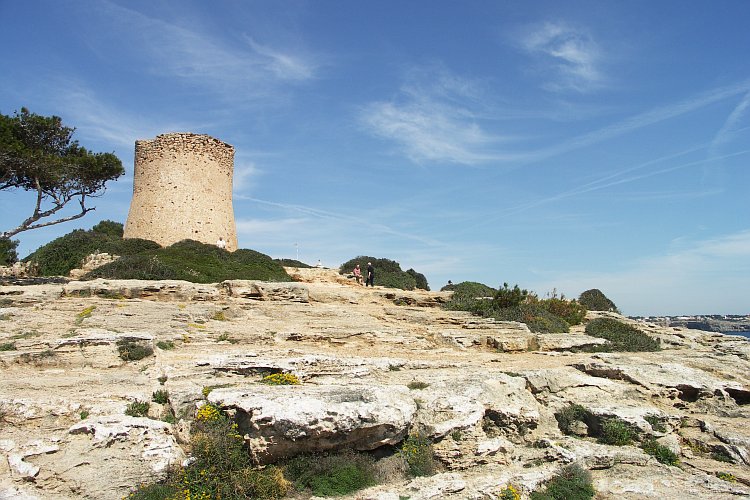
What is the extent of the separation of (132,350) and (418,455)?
5284 millimetres

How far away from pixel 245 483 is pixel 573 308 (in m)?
16.5

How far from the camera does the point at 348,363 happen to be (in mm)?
9086

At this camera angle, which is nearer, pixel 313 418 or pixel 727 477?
pixel 313 418

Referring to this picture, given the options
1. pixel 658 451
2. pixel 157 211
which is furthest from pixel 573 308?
pixel 157 211

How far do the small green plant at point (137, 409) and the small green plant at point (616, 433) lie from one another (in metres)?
6.62

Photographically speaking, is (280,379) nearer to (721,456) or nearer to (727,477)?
(727,477)

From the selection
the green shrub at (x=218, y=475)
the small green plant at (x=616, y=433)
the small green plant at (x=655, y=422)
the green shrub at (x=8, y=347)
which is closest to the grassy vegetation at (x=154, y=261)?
the green shrub at (x=8, y=347)

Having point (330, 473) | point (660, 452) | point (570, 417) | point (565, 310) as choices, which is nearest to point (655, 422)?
point (660, 452)

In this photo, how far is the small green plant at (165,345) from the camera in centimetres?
934

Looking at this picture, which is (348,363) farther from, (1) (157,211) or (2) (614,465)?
(1) (157,211)

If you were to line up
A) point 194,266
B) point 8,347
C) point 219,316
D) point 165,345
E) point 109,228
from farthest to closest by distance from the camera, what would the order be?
point 109,228 → point 194,266 → point 219,316 → point 165,345 → point 8,347

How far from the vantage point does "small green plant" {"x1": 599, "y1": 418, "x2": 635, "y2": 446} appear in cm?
766

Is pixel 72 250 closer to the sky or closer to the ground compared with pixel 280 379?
closer to the sky

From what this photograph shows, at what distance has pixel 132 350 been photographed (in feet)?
28.5
